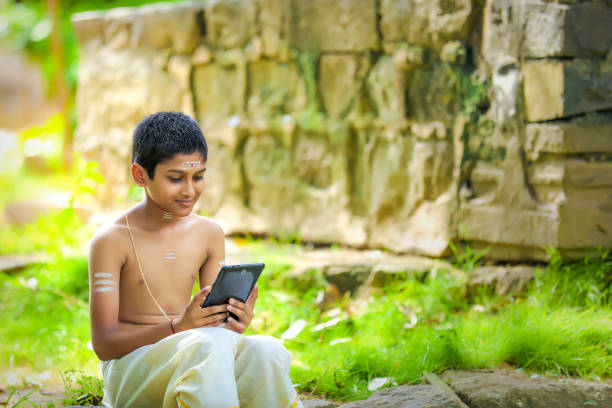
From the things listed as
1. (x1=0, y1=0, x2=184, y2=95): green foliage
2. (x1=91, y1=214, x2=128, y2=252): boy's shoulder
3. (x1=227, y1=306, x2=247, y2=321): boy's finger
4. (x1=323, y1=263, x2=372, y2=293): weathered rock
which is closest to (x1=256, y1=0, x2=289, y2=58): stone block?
(x1=323, y1=263, x2=372, y2=293): weathered rock

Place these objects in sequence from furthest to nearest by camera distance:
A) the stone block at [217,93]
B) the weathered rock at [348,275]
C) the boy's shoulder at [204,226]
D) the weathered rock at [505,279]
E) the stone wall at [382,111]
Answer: the stone block at [217,93] < the weathered rock at [348,275] < the weathered rock at [505,279] < the stone wall at [382,111] < the boy's shoulder at [204,226]

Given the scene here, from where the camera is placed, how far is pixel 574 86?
11.9ft

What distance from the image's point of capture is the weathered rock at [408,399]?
2486mm

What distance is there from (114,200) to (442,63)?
10.2 feet

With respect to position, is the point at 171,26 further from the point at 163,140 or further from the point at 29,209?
the point at 163,140

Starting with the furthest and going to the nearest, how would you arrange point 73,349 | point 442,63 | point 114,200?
1. point 114,200
2. point 442,63
3. point 73,349

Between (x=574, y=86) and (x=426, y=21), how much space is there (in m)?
1.01

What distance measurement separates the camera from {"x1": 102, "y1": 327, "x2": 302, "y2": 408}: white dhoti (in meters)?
1.88

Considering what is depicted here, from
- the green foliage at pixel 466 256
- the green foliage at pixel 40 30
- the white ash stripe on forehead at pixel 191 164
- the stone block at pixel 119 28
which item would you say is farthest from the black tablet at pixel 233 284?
the green foliage at pixel 40 30

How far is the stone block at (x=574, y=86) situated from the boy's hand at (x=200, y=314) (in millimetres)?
2509

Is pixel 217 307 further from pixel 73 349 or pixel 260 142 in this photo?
pixel 260 142

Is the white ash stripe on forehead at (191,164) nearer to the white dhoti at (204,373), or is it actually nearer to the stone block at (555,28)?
the white dhoti at (204,373)

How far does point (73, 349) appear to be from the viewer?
3.47 m

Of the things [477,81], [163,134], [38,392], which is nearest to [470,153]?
[477,81]
